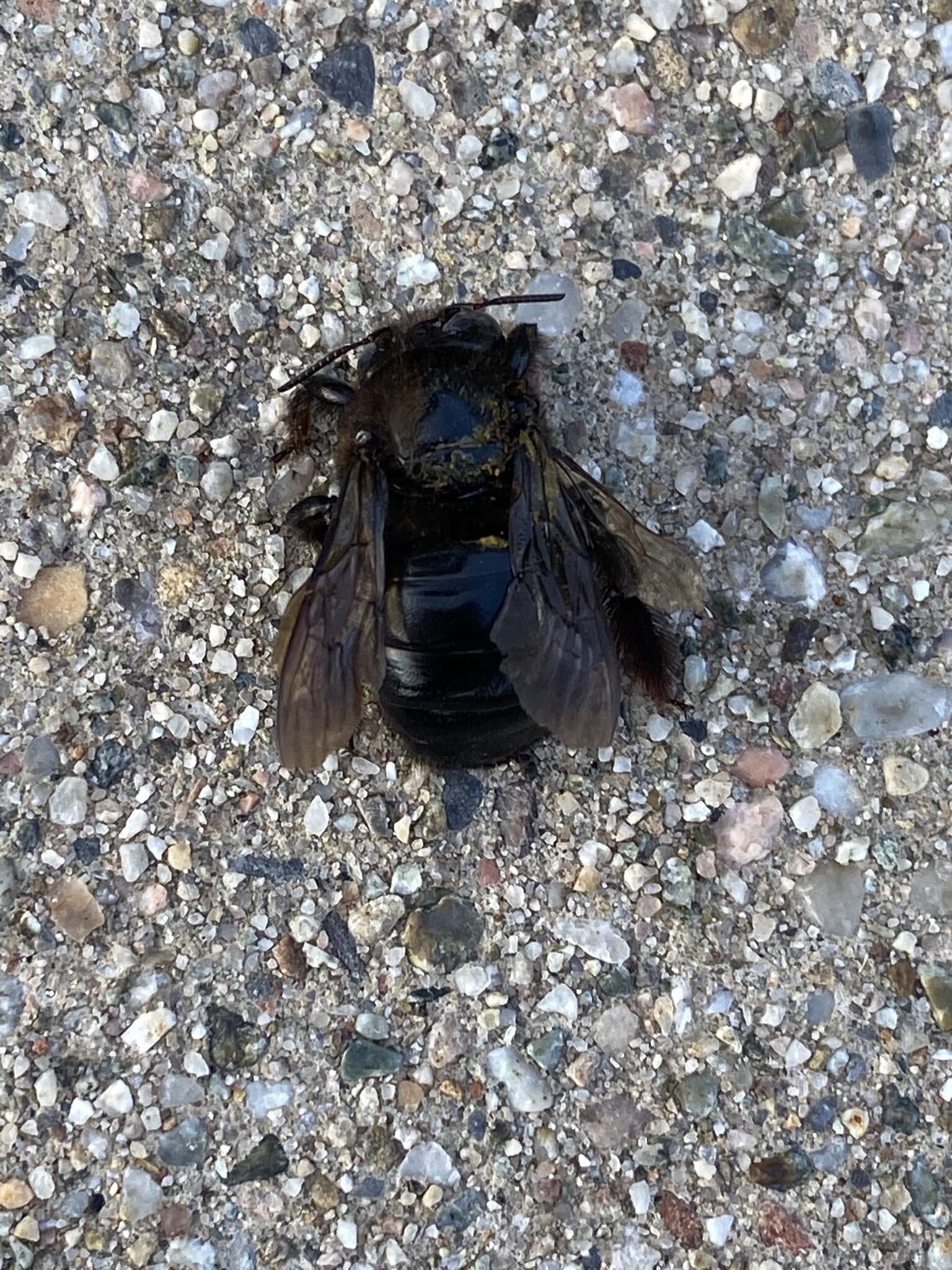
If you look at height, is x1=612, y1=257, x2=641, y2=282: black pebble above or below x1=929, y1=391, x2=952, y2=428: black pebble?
above

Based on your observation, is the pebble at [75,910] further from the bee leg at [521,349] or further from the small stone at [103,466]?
the bee leg at [521,349]

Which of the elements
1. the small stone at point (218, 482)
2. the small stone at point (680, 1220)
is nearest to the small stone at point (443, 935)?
the small stone at point (680, 1220)

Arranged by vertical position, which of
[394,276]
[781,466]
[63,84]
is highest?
[63,84]

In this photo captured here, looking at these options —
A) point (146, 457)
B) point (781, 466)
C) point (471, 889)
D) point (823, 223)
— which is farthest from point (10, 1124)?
point (823, 223)

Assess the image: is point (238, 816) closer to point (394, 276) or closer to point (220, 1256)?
point (220, 1256)

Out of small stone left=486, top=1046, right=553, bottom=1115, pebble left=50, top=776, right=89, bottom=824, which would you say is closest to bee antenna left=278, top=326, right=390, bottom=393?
pebble left=50, top=776, right=89, bottom=824

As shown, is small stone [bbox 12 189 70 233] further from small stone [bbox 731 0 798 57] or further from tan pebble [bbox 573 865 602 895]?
tan pebble [bbox 573 865 602 895]
